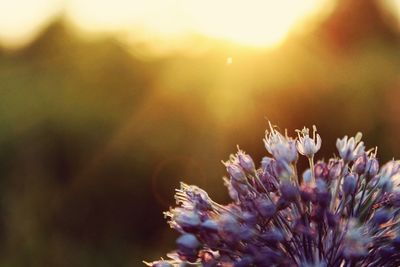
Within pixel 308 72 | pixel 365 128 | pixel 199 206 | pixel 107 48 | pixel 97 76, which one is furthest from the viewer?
pixel 107 48

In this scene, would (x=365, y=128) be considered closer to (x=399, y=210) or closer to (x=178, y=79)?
(x=178, y=79)

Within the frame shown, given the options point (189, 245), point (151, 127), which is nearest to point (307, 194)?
point (189, 245)

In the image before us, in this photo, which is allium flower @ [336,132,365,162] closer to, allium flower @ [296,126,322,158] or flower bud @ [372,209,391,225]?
allium flower @ [296,126,322,158]

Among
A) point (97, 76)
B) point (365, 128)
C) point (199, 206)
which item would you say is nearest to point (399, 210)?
point (199, 206)

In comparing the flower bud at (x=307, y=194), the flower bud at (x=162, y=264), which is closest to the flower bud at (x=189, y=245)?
the flower bud at (x=162, y=264)

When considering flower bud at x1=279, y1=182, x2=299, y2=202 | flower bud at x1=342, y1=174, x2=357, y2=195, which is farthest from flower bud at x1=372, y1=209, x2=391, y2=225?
flower bud at x1=279, y1=182, x2=299, y2=202

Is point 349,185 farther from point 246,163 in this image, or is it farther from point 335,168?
point 246,163

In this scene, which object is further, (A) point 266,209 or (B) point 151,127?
(B) point 151,127

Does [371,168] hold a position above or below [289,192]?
above
